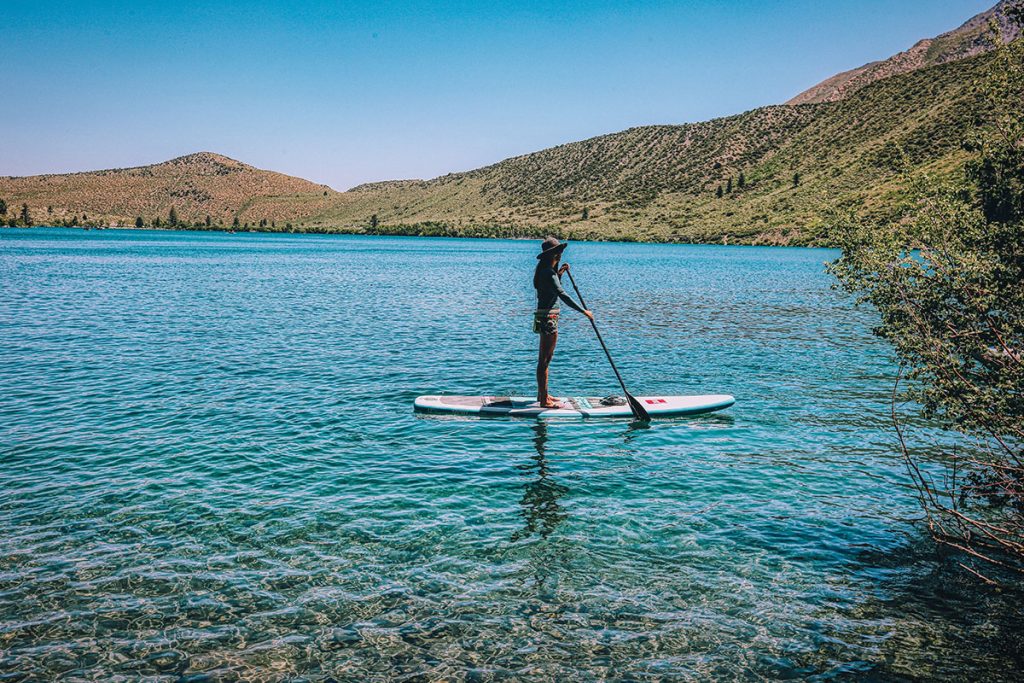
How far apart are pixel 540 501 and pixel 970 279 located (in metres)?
8.83

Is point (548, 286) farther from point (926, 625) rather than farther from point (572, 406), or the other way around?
point (926, 625)

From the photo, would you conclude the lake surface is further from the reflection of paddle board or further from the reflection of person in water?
the reflection of paddle board

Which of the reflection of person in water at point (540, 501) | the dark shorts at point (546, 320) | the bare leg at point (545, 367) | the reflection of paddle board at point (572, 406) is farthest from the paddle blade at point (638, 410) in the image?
the reflection of person in water at point (540, 501)

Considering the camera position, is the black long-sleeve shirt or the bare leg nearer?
the black long-sleeve shirt

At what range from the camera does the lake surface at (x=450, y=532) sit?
7984 mm

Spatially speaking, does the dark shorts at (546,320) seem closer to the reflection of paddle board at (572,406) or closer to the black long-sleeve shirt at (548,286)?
the black long-sleeve shirt at (548,286)

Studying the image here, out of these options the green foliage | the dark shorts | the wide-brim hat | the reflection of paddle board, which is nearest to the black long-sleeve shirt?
the dark shorts

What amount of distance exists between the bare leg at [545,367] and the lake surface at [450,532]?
0.77 metres

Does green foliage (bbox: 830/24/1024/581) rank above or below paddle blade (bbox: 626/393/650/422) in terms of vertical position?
above

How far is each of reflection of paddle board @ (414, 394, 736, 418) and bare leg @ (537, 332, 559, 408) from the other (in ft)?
0.90

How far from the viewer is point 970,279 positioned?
485 inches

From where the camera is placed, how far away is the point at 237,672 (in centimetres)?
740

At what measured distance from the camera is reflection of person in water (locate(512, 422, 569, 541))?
1160 cm

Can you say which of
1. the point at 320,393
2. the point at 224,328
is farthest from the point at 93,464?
the point at 224,328
